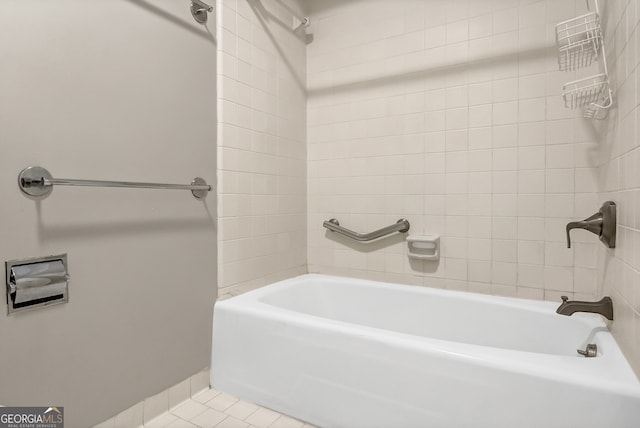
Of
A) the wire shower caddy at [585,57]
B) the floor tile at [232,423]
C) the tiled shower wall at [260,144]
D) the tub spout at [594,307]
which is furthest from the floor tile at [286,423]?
the wire shower caddy at [585,57]

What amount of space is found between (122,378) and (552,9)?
2.47 m

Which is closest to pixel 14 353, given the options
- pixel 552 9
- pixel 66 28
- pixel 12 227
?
pixel 12 227

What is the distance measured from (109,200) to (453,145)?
65.6 inches

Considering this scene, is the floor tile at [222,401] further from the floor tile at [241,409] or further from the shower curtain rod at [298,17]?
the shower curtain rod at [298,17]

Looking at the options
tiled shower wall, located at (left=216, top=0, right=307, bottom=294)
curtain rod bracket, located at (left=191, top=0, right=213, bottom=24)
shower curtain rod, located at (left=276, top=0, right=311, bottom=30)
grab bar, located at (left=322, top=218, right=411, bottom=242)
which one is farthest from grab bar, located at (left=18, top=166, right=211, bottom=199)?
shower curtain rod, located at (left=276, top=0, right=311, bottom=30)

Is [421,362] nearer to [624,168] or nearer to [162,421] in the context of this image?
[624,168]

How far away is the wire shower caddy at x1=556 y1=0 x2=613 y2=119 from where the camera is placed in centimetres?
135

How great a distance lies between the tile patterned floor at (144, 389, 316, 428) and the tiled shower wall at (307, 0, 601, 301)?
1.02 m

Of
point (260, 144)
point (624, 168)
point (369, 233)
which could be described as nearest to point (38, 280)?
point (260, 144)

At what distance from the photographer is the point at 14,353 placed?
3.26ft

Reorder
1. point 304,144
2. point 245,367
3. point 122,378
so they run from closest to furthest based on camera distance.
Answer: point 122,378 < point 245,367 < point 304,144

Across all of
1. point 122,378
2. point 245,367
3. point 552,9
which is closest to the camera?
point 122,378

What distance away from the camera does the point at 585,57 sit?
153cm

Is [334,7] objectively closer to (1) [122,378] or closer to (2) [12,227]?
(2) [12,227]
